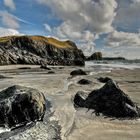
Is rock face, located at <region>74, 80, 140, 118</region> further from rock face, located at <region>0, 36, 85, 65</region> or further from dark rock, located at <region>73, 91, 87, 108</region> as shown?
rock face, located at <region>0, 36, 85, 65</region>

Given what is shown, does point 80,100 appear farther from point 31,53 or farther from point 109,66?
point 31,53

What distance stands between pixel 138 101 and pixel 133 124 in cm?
415

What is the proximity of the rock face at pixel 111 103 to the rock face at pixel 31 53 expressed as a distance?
44147 millimetres

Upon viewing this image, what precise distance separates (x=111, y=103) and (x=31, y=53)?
6336 centimetres

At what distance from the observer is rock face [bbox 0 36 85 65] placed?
58375mm

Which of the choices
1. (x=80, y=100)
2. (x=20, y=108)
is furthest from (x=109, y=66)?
(x=20, y=108)

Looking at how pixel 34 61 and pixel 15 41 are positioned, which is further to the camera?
pixel 15 41

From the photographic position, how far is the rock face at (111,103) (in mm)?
9484

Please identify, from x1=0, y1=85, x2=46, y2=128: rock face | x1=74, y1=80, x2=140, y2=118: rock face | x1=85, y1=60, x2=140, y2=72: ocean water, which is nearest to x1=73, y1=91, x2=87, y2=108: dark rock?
x1=74, y1=80, x2=140, y2=118: rock face

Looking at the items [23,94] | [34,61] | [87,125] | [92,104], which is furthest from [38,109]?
[34,61]

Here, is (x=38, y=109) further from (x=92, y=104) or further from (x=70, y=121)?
(x=92, y=104)

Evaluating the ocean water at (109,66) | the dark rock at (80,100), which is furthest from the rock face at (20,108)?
the ocean water at (109,66)

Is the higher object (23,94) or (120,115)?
Result: (23,94)

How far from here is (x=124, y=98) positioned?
9852 mm
